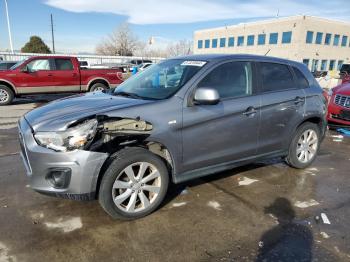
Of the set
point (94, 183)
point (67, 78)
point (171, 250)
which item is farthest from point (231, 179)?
point (67, 78)

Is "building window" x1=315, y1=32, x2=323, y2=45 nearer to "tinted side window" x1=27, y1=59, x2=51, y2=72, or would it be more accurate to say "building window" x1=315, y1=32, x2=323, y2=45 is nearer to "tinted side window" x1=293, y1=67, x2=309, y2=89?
"tinted side window" x1=27, y1=59, x2=51, y2=72

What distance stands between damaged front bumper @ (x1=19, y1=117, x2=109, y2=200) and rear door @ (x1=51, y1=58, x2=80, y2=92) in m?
9.39

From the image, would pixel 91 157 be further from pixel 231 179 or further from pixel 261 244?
pixel 231 179

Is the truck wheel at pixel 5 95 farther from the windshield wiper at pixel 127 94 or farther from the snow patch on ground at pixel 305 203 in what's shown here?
the snow patch on ground at pixel 305 203

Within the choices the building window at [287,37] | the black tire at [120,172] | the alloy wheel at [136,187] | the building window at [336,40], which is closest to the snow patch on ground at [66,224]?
the black tire at [120,172]

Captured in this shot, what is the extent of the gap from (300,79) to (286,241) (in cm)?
270

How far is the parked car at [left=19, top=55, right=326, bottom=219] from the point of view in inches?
120

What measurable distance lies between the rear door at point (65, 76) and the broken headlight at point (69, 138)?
950 cm

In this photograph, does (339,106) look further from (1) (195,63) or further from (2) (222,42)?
(2) (222,42)

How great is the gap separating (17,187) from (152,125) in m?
2.26

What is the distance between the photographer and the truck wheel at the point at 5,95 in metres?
11.4

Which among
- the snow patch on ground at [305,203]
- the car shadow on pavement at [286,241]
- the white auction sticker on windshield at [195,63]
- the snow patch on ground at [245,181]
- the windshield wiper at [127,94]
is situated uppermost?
the white auction sticker on windshield at [195,63]

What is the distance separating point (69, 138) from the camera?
303 centimetres

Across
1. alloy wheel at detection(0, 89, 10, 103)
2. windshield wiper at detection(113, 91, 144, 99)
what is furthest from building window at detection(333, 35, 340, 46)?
windshield wiper at detection(113, 91, 144, 99)
